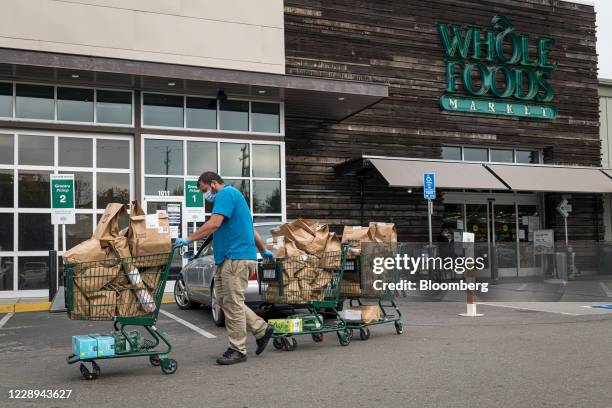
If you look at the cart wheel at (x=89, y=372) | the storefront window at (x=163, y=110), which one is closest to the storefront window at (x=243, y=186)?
the storefront window at (x=163, y=110)

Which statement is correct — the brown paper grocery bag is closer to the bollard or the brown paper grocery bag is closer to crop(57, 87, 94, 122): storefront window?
the bollard

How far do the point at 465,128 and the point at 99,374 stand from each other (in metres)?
16.0

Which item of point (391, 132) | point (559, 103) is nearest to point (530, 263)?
point (391, 132)

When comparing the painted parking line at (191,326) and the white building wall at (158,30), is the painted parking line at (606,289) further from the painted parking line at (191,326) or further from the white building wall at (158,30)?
the white building wall at (158,30)

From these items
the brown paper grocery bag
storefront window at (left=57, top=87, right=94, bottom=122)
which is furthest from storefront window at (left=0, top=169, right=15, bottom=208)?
the brown paper grocery bag

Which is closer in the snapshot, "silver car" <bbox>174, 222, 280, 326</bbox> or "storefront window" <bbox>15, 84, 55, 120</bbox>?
"silver car" <bbox>174, 222, 280, 326</bbox>

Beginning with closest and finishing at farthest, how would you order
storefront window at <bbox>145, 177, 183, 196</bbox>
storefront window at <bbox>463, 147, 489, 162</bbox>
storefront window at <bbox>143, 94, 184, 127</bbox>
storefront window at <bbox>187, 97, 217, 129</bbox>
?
storefront window at <bbox>145, 177, 183, 196</bbox> < storefront window at <bbox>143, 94, 184, 127</bbox> < storefront window at <bbox>187, 97, 217, 129</bbox> < storefront window at <bbox>463, 147, 489, 162</bbox>

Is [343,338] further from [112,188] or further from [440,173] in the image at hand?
[440,173]

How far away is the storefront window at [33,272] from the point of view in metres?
14.5

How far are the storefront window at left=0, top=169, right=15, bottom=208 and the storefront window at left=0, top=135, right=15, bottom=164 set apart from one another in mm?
247

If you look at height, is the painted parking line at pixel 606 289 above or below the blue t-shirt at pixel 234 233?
below

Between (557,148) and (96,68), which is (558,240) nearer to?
(557,148)

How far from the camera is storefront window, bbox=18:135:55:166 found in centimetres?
1457

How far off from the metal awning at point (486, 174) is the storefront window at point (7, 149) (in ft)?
27.0
